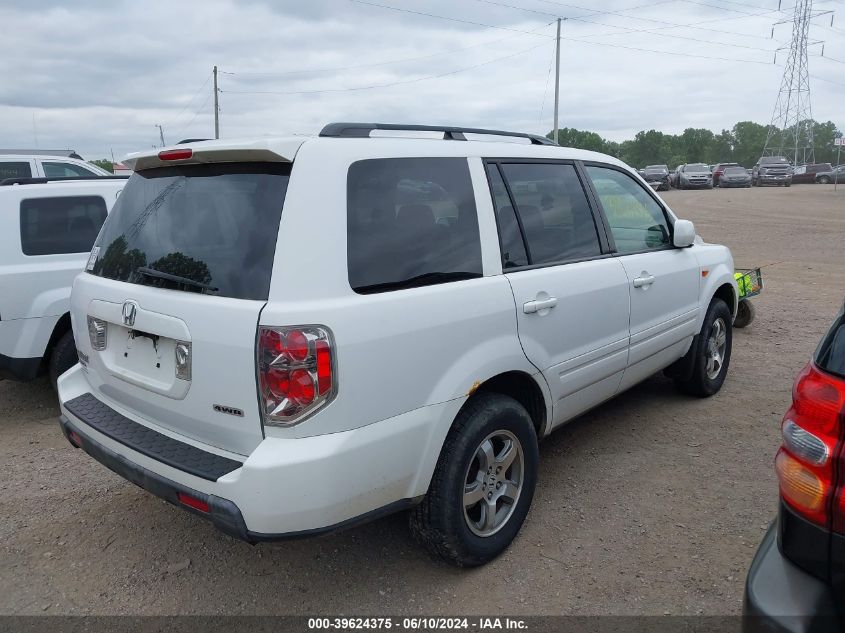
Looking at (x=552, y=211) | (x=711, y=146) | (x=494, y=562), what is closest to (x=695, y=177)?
(x=552, y=211)

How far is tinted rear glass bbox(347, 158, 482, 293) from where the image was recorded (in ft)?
8.16

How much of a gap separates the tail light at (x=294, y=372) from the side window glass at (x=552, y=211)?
4.49 ft

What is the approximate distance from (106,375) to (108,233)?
0.72 m

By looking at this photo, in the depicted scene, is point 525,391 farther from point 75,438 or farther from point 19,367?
point 19,367

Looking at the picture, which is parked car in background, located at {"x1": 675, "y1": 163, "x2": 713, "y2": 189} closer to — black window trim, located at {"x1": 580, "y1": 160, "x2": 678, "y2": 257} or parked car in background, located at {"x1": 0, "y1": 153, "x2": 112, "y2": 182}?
parked car in background, located at {"x1": 0, "y1": 153, "x2": 112, "y2": 182}

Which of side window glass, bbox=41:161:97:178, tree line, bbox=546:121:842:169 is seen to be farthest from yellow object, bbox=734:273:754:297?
tree line, bbox=546:121:842:169

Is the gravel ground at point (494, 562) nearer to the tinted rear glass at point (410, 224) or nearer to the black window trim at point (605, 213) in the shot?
the black window trim at point (605, 213)

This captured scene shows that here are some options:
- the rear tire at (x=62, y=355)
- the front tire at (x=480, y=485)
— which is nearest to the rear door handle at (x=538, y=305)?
the front tire at (x=480, y=485)

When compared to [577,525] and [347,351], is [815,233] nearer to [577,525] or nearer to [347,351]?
[577,525]

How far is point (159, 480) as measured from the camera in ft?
8.28

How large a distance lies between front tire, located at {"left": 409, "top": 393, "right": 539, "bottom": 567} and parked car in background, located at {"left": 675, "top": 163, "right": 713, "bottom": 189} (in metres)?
39.7

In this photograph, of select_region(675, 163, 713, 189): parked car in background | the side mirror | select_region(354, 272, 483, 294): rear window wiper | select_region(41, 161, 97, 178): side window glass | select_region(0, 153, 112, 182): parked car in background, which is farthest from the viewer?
select_region(675, 163, 713, 189): parked car in background

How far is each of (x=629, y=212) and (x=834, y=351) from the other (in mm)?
2721

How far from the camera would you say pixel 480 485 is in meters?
2.96
